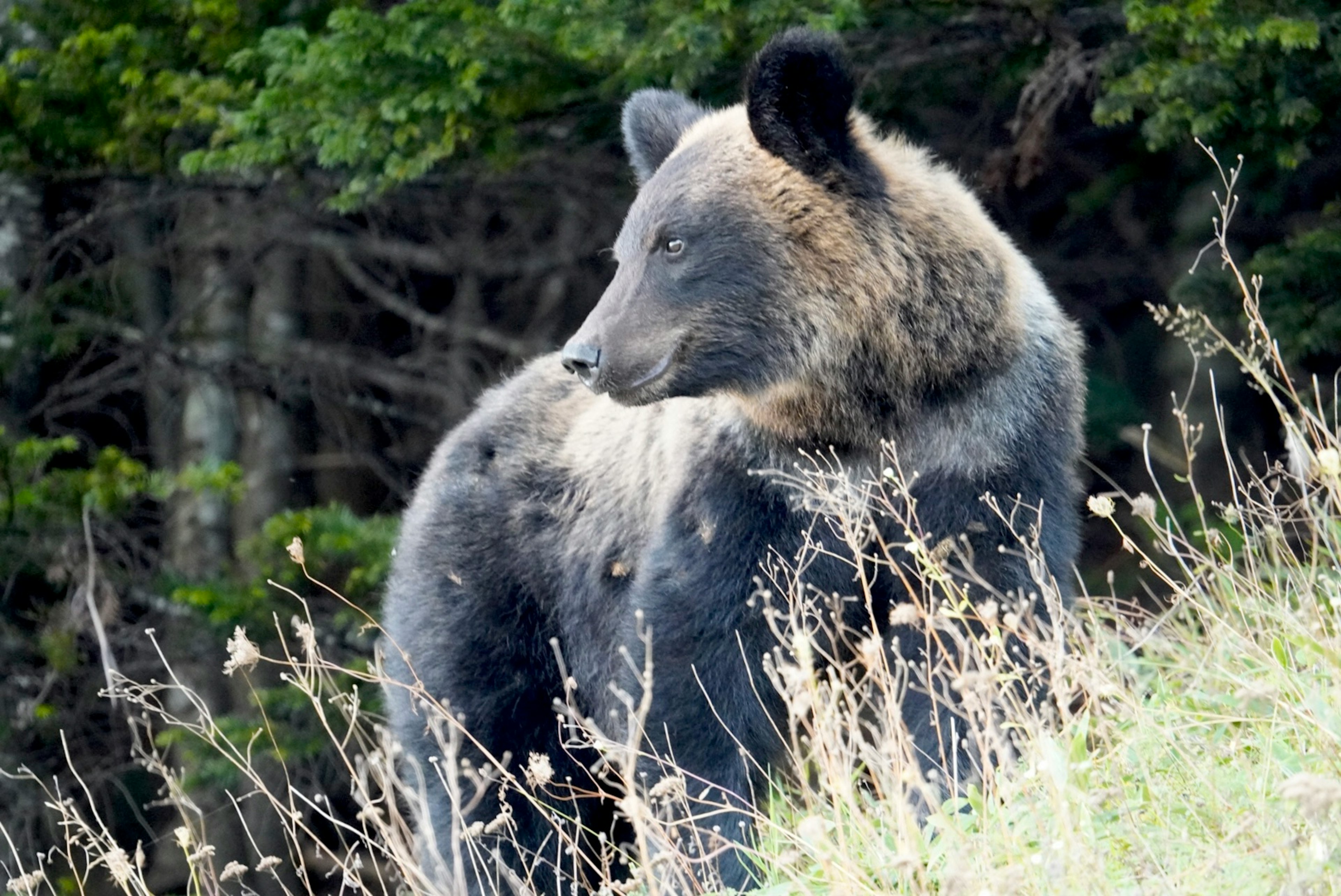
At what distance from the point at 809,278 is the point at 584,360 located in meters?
0.78

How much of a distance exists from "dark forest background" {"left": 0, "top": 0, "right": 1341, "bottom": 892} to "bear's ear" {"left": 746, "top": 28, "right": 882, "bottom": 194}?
117 centimetres

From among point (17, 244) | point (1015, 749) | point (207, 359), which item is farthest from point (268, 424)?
point (1015, 749)

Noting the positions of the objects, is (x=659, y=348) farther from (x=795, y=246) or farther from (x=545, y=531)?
(x=545, y=531)

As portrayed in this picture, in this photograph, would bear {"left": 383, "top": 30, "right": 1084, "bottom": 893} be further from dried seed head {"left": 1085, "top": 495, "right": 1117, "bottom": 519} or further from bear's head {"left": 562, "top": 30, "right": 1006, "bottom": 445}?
dried seed head {"left": 1085, "top": 495, "right": 1117, "bottom": 519}

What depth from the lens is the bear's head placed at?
4816mm

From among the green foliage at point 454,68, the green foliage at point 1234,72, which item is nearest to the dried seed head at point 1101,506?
the green foliage at point 1234,72

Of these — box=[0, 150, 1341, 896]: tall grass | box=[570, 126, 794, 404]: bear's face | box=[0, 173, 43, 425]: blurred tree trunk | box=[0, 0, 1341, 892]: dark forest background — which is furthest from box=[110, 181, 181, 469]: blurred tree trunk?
box=[0, 150, 1341, 896]: tall grass

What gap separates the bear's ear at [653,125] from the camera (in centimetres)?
536

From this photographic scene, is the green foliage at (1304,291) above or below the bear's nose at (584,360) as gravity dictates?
below

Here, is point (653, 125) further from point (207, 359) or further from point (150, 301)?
point (150, 301)

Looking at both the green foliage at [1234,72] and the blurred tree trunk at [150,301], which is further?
the blurred tree trunk at [150,301]

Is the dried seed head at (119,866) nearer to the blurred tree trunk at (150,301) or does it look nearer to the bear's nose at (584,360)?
the bear's nose at (584,360)

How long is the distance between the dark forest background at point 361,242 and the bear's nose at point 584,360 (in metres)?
1.74

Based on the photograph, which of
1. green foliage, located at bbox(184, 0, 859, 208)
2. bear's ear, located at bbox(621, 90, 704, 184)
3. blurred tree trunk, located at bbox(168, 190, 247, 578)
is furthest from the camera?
blurred tree trunk, located at bbox(168, 190, 247, 578)
